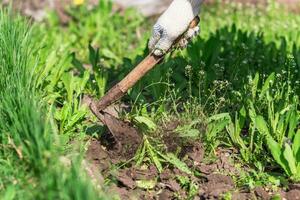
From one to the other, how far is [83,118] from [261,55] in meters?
1.68

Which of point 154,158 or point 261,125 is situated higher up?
point 261,125

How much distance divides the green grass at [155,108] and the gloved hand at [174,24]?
29 cm

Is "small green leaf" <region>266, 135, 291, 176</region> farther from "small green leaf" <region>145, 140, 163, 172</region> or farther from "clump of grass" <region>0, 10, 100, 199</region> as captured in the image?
"clump of grass" <region>0, 10, 100, 199</region>

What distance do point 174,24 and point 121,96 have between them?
1.59 ft

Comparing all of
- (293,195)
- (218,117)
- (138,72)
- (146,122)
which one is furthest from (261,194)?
(138,72)

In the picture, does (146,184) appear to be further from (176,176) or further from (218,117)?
(218,117)

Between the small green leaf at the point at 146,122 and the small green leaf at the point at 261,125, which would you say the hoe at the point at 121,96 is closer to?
the small green leaf at the point at 146,122

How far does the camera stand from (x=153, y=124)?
3.55m

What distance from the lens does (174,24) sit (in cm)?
343

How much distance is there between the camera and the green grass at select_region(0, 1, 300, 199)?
9.18 feet

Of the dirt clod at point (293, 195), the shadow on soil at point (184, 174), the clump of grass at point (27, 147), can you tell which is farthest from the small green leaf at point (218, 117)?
the clump of grass at point (27, 147)

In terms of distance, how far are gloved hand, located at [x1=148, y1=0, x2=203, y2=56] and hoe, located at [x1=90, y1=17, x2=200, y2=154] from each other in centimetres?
5

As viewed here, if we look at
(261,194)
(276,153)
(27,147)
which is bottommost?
(27,147)

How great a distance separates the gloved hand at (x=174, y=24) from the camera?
135 inches
